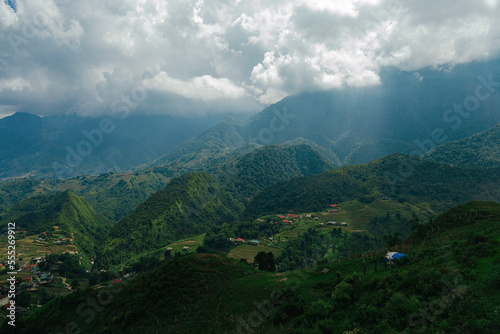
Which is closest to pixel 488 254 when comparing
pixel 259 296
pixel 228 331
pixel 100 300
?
pixel 259 296

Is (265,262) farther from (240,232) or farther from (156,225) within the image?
(156,225)

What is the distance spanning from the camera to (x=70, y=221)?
163 metres

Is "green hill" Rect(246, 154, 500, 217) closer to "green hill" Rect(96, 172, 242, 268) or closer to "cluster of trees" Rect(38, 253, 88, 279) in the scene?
"green hill" Rect(96, 172, 242, 268)

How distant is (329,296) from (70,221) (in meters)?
199

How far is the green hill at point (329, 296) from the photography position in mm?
14662

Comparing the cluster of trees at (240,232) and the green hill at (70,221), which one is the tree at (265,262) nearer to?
the cluster of trees at (240,232)

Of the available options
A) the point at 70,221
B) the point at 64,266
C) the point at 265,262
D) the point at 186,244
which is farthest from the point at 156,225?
the point at 265,262

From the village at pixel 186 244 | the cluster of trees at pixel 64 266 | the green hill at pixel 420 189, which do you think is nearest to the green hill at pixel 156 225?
the village at pixel 186 244

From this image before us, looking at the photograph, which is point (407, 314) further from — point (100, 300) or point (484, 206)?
point (100, 300)

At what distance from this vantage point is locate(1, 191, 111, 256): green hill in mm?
148000

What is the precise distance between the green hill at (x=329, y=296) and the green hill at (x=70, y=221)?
138 meters

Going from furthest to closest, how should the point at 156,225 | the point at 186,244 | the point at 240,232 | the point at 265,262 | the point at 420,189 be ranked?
1. the point at 420,189
2. the point at 156,225
3. the point at 240,232
4. the point at 186,244
5. the point at 265,262

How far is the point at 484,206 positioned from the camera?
36.5m

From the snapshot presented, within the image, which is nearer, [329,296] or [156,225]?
[329,296]
